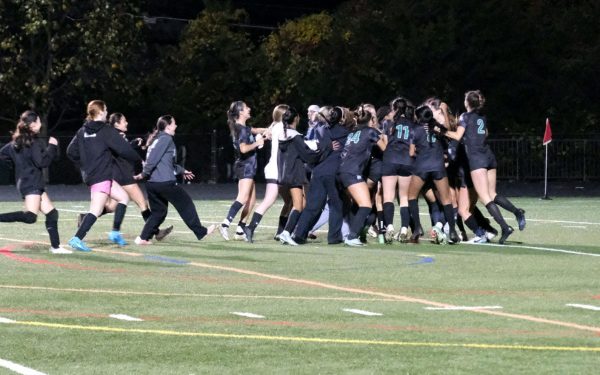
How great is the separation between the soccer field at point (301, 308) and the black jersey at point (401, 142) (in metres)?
1.11

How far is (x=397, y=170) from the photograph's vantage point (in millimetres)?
20000

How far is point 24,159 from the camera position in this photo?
18.0 meters

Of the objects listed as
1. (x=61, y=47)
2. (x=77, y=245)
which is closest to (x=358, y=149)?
(x=77, y=245)

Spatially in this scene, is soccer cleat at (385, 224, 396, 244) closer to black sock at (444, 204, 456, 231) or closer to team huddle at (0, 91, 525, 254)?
team huddle at (0, 91, 525, 254)

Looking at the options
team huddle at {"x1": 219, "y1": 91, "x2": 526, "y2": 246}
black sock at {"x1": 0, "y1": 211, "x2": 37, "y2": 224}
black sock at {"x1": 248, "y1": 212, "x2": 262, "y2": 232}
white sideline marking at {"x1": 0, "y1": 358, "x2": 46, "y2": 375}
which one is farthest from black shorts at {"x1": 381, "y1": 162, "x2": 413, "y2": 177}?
white sideline marking at {"x1": 0, "y1": 358, "x2": 46, "y2": 375}

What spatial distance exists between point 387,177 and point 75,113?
3671cm

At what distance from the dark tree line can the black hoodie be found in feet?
90.0

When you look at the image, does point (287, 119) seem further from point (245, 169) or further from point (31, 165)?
point (31, 165)

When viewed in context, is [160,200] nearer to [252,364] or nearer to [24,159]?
[24,159]

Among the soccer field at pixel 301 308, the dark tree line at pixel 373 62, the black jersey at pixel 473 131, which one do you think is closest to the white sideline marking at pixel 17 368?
the soccer field at pixel 301 308

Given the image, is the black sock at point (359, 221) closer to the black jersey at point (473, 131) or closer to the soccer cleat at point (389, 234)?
the soccer cleat at point (389, 234)

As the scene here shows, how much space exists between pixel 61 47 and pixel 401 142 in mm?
30300

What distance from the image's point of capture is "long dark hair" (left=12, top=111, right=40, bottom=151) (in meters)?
17.9

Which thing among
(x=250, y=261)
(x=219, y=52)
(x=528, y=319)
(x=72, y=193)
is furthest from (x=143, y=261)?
(x=219, y=52)
